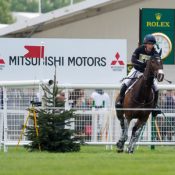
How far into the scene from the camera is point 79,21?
37469mm

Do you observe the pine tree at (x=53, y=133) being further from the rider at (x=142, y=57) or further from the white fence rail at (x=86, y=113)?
the rider at (x=142, y=57)

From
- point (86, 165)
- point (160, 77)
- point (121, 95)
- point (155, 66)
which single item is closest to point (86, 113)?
point (121, 95)

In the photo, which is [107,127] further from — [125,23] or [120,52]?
[125,23]

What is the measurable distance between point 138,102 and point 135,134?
75 centimetres

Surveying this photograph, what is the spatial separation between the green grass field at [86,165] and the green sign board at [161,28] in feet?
24.5

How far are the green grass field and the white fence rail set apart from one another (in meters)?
3.75

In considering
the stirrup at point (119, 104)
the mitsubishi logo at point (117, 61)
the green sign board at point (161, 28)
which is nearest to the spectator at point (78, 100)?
the stirrup at point (119, 104)

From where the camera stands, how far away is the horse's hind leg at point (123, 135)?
21.8 metres

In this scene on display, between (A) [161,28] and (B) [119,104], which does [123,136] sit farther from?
(A) [161,28]

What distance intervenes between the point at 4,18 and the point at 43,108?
2838 inches

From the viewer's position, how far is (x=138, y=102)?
72.8ft

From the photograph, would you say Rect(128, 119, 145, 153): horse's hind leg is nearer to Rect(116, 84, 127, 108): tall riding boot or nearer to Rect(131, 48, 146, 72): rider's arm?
Rect(116, 84, 127, 108): tall riding boot

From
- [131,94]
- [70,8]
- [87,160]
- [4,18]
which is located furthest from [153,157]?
[4,18]

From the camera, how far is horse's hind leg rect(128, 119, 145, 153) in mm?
21484
